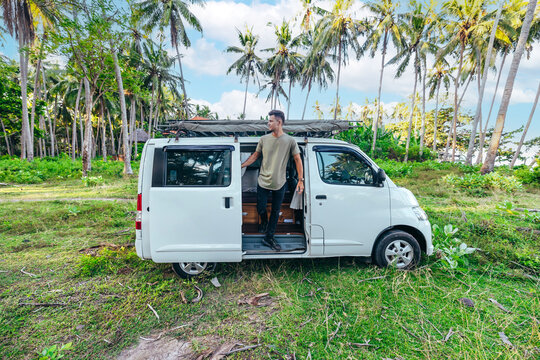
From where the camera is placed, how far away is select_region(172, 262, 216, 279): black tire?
127 inches

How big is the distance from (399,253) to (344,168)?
1.38m

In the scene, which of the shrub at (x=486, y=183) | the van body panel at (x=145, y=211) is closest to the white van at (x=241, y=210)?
the van body panel at (x=145, y=211)

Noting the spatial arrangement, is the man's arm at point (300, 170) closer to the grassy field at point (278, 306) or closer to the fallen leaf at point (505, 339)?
the grassy field at point (278, 306)

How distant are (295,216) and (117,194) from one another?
7142 mm

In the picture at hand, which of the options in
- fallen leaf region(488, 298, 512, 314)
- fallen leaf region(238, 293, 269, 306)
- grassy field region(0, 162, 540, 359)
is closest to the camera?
grassy field region(0, 162, 540, 359)

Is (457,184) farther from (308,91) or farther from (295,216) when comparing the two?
(308,91)

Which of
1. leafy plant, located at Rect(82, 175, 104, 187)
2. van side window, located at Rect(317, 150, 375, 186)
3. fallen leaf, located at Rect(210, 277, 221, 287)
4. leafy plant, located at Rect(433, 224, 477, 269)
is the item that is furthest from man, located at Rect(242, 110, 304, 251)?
leafy plant, located at Rect(82, 175, 104, 187)

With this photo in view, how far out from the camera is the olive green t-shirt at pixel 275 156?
3225 millimetres

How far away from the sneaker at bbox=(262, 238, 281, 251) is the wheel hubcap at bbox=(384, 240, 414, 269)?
4.85ft

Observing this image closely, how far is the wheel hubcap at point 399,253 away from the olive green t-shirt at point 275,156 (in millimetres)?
1734

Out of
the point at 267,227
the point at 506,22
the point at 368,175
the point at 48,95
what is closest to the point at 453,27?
the point at 506,22

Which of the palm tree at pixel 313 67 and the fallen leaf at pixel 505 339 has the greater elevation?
the palm tree at pixel 313 67

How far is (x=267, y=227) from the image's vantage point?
345cm

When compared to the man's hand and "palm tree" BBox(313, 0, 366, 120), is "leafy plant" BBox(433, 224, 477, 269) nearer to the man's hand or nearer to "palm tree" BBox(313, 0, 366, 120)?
the man's hand
